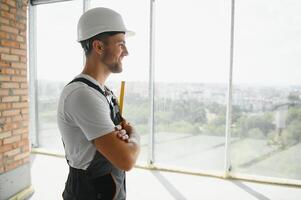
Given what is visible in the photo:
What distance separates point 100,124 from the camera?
0.89 metres

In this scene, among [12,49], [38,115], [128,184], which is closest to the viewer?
[12,49]

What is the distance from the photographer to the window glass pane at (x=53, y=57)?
3.85 meters

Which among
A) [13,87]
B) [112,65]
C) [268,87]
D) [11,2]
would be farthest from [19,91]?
[268,87]

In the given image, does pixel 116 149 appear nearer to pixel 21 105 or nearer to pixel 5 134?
pixel 5 134

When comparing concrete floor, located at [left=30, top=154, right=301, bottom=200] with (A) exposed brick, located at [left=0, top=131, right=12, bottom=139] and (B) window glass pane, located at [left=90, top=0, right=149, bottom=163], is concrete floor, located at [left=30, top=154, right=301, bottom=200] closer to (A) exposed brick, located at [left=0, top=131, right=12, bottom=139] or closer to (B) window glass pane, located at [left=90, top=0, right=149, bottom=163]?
(B) window glass pane, located at [left=90, top=0, right=149, bottom=163]

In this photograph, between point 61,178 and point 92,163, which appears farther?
point 61,178

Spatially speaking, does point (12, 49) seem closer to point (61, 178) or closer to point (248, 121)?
point (61, 178)

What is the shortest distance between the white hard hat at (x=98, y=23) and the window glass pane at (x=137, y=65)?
2.33 m

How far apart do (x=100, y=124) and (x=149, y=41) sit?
2630 millimetres

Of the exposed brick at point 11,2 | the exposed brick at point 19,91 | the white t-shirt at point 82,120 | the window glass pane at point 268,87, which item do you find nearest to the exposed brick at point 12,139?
the exposed brick at point 19,91

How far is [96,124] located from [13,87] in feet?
5.81

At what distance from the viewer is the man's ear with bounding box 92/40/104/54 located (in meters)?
1.02

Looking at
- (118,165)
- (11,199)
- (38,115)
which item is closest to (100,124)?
(118,165)

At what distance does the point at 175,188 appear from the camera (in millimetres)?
2865
